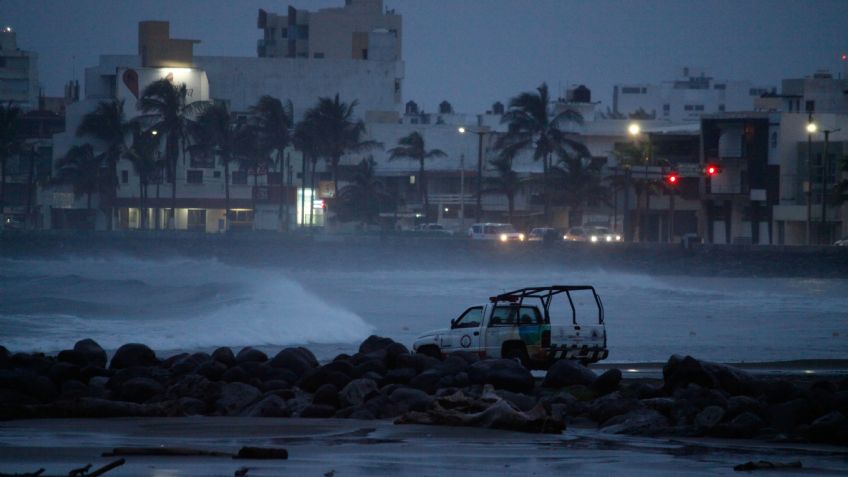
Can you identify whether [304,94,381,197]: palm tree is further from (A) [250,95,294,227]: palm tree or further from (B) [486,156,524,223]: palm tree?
(B) [486,156,524,223]: palm tree

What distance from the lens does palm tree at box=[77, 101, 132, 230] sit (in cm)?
10238

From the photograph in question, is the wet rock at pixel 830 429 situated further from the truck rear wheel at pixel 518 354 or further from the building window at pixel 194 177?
the building window at pixel 194 177

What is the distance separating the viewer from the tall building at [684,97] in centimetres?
16175

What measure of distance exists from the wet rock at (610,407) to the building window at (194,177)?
90.2m

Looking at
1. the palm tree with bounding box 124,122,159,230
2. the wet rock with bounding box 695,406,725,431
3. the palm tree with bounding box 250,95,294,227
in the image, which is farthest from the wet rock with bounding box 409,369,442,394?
the palm tree with bounding box 124,122,159,230

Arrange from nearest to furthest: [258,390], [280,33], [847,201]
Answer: [258,390] < [847,201] < [280,33]

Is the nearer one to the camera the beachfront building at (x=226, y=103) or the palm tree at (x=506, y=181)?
the palm tree at (x=506, y=181)

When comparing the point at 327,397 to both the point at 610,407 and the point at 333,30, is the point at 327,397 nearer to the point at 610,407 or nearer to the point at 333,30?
the point at 610,407

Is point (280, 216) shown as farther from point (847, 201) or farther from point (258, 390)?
point (258, 390)

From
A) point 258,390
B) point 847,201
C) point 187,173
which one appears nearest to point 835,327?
point 258,390

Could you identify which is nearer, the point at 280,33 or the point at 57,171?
the point at 57,171

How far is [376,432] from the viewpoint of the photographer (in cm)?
1464

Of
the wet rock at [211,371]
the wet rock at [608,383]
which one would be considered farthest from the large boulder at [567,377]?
the wet rock at [211,371]

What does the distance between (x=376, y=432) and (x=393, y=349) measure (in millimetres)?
6510
